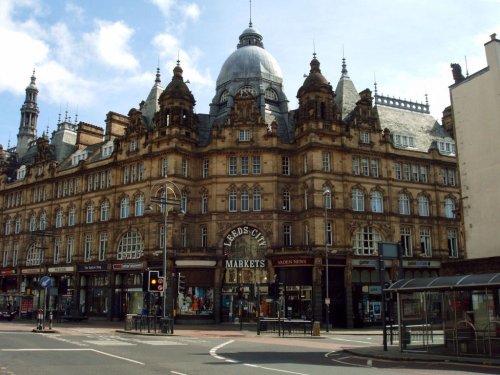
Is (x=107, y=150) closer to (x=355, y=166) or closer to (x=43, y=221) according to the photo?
(x=43, y=221)

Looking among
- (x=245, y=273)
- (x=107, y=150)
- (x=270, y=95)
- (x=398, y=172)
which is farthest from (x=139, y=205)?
(x=398, y=172)

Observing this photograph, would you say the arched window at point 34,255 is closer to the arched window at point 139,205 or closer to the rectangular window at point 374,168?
the arched window at point 139,205

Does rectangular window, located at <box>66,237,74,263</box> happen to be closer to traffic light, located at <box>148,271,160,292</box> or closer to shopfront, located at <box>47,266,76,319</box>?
shopfront, located at <box>47,266,76,319</box>

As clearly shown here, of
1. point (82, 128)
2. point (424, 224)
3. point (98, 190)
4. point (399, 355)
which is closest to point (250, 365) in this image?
point (399, 355)

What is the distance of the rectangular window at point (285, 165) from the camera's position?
5247cm

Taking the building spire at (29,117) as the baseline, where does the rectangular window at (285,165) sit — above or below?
below

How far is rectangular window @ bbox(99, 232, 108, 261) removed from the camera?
5716cm

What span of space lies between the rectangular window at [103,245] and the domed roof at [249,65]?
2191 cm

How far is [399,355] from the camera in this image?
20.5 m

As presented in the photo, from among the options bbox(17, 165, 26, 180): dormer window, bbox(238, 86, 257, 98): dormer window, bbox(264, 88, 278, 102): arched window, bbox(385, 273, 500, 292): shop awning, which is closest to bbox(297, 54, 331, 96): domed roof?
bbox(238, 86, 257, 98): dormer window

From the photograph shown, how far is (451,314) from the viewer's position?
68.0 feet

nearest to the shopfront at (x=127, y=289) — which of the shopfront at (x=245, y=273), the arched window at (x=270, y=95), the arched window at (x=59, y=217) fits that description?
the shopfront at (x=245, y=273)

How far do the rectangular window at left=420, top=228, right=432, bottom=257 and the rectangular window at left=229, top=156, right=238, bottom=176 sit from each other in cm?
2021

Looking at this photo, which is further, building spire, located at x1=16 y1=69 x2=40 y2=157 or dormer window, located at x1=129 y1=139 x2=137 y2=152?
building spire, located at x1=16 y1=69 x2=40 y2=157
